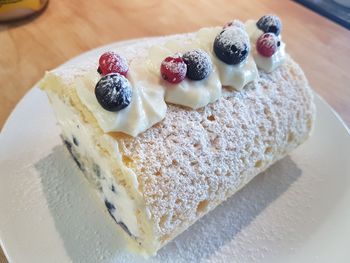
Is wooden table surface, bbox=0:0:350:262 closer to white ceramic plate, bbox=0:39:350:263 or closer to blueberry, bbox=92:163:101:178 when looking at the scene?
white ceramic plate, bbox=0:39:350:263

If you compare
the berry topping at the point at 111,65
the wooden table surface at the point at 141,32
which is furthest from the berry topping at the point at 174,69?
the wooden table surface at the point at 141,32

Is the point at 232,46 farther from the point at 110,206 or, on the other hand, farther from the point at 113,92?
the point at 110,206

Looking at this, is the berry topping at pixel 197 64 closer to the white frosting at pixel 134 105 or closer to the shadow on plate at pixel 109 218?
the white frosting at pixel 134 105

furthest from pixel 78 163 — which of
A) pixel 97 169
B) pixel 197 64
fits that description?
pixel 197 64

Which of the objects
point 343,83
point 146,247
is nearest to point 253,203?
point 146,247

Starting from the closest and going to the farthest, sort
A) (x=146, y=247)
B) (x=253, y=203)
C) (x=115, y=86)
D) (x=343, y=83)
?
1. (x=115, y=86)
2. (x=146, y=247)
3. (x=253, y=203)
4. (x=343, y=83)

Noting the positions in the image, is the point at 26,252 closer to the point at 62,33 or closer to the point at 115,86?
the point at 115,86
